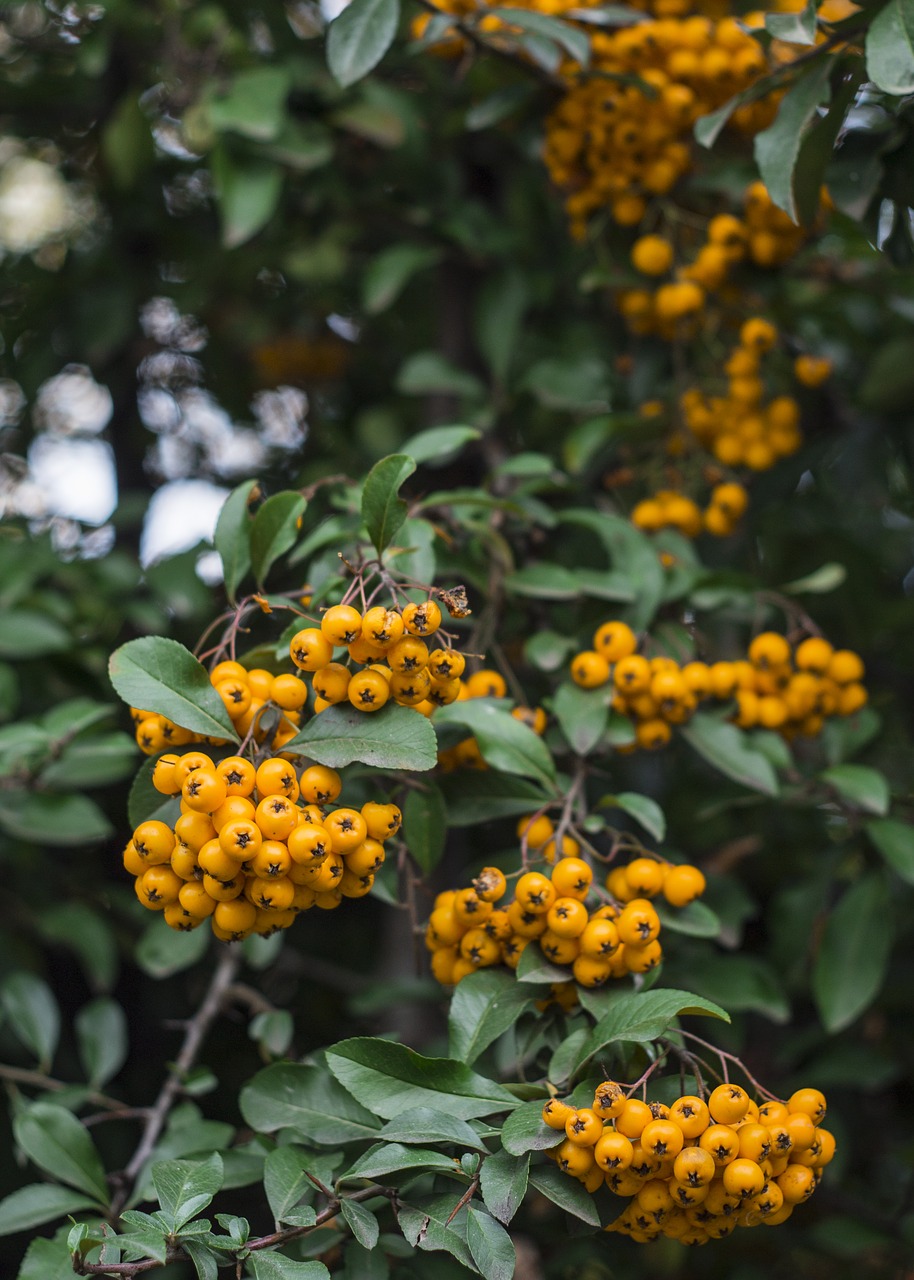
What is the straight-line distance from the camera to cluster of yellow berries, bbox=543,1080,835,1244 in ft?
3.37

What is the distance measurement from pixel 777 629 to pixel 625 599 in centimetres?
86

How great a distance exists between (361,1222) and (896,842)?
44.0 inches

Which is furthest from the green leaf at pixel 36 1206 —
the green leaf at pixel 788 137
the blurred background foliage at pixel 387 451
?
the green leaf at pixel 788 137

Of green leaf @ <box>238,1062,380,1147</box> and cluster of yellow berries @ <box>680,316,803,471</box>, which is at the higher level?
cluster of yellow berries @ <box>680,316,803,471</box>

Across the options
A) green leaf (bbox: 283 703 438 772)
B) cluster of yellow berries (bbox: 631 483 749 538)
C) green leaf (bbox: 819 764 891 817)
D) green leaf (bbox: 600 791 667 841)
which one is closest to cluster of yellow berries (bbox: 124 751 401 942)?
green leaf (bbox: 283 703 438 772)

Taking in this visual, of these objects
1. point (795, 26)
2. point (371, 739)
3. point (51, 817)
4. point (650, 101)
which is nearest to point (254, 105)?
point (650, 101)

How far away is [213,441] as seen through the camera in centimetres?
342

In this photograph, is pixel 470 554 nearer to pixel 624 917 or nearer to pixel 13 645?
pixel 624 917

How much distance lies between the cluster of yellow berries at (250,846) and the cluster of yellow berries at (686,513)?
1029mm

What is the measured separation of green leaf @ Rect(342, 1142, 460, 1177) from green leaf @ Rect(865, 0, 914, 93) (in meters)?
1.43

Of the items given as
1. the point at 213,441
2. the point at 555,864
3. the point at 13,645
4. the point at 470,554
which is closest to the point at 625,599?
the point at 470,554

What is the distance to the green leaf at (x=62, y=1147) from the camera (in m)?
1.48

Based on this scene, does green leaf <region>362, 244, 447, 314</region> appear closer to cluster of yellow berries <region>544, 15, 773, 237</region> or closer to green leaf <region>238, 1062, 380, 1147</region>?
cluster of yellow berries <region>544, 15, 773, 237</region>

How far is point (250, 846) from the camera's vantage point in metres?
1.02
